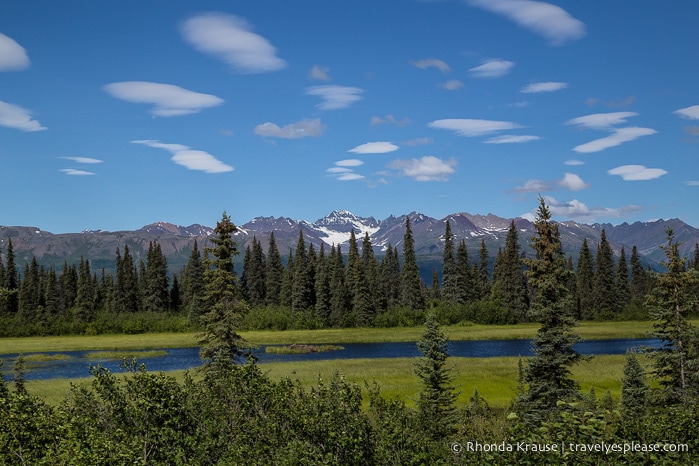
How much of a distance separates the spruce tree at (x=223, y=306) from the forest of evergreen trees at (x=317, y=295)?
7763cm

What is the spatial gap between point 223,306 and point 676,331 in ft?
81.5

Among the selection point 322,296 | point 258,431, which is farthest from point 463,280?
point 258,431

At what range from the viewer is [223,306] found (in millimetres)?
35844

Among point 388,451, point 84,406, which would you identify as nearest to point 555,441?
point 388,451

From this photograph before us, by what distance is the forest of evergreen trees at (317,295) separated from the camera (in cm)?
12150

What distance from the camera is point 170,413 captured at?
9508mm

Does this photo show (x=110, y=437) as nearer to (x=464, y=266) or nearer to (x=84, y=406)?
(x=84, y=406)

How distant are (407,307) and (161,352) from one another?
192ft

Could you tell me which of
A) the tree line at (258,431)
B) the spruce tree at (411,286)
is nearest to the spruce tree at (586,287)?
the spruce tree at (411,286)

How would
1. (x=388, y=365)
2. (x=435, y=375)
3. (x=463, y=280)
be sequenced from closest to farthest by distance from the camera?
(x=435, y=375) < (x=388, y=365) < (x=463, y=280)

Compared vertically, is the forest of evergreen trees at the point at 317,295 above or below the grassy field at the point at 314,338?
above

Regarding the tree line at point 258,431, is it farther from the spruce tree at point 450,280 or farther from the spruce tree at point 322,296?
the spruce tree at point 450,280

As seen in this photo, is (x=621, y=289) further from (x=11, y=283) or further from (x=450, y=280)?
(x=11, y=283)

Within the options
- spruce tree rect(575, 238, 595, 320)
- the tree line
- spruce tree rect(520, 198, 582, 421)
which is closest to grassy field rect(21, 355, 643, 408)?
spruce tree rect(520, 198, 582, 421)
